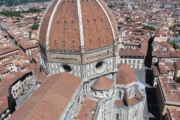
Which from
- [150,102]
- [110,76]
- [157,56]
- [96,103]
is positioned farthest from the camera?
[157,56]

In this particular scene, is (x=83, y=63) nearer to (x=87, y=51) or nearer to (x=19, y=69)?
(x=87, y=51)

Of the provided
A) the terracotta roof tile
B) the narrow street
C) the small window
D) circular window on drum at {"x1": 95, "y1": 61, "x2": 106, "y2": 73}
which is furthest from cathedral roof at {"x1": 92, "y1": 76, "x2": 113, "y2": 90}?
the narrow street

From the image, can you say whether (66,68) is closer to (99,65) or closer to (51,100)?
(99,65)

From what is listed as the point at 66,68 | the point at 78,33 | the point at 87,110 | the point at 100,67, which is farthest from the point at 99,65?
the point at 87,110

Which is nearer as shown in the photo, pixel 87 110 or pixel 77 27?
pixel 77 27

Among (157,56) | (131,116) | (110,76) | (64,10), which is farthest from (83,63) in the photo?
(157,56)

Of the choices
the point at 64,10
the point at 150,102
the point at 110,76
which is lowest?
the point at 150,102

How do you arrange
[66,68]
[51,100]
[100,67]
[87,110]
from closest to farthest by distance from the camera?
[51,100] < [87,110] < [66,68] < [100,67]
